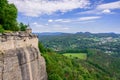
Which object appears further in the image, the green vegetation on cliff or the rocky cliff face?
the green vegetation on cliff

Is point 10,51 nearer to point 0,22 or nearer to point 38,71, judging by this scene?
point 38,71

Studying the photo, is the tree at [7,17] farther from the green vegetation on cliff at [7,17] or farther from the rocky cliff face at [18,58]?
the rocky cliff face at [18,58]

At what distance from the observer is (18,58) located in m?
30.2

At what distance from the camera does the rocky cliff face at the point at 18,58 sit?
27297 millimetres

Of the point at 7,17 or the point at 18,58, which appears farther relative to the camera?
→ the point at 7,17

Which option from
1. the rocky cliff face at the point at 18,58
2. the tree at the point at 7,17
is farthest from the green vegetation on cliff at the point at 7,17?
the rocky cliff face at the point at 18,58

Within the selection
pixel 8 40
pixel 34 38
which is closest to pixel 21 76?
pixel 8 40

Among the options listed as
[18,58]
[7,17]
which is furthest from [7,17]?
[18,58]

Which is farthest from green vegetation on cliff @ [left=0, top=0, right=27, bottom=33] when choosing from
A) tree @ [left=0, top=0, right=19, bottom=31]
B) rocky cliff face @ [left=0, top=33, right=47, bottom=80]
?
rocky cliff face @ [left=0, top=33, right=47, bottom=80]

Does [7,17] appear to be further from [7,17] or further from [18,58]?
[18,58]

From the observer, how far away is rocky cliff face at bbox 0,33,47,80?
27.3 metres

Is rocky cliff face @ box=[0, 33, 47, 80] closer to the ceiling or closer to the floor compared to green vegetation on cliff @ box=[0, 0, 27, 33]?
closer to the floor

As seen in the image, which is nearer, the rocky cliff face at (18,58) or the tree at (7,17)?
the rocky cliff face at (18,58)

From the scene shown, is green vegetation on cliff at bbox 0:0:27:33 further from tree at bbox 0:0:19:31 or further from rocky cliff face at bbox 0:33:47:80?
rocky cliff face at bbox 0:33:47:80
